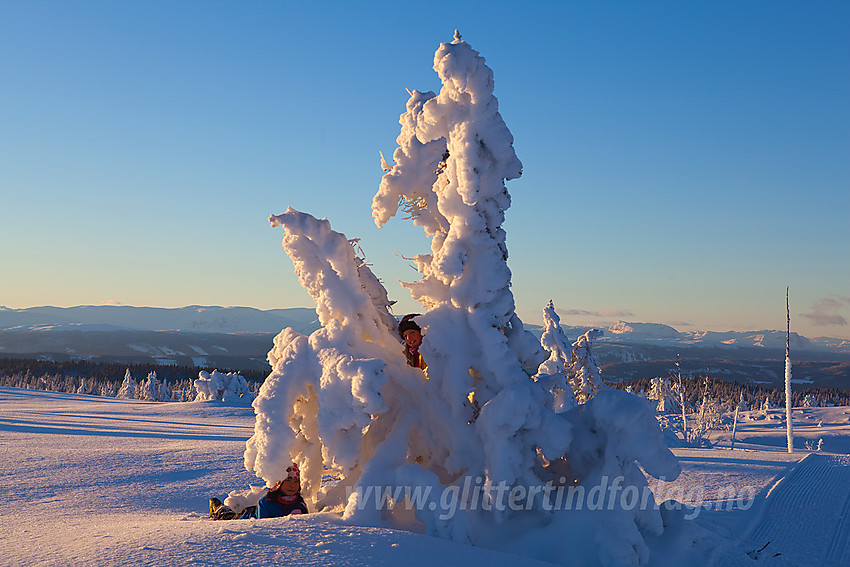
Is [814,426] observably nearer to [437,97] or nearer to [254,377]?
[437,97]

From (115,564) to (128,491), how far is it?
4995mm

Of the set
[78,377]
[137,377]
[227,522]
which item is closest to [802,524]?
[227,522]

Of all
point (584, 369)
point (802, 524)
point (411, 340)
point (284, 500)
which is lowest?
point (802, 524)

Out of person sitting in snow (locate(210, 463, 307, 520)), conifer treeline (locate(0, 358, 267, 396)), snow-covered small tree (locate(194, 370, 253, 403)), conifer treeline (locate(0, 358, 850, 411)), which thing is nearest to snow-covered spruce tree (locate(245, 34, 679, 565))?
person sitting in snow (locate(210, 463, 307, 520))

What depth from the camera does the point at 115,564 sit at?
3.43 meters

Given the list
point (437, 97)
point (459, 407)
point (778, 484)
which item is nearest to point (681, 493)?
point (778, 484)

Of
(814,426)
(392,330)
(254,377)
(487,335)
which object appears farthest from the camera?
(254,377)

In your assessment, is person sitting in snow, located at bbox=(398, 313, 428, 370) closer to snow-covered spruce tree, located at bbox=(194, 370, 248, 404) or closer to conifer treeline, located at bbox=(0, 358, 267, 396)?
snow-covered spruce tree, located at bbox=(194, 370, 248, 404)

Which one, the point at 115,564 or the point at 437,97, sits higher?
the point at 437,97

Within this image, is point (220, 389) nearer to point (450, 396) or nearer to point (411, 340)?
point (411, 340)

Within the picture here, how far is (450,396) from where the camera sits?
5605 mm

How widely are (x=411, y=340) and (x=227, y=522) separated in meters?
2.61

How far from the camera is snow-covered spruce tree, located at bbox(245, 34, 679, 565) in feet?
16.2

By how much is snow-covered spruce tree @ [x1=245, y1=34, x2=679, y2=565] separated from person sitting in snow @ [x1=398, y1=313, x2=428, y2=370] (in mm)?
176
